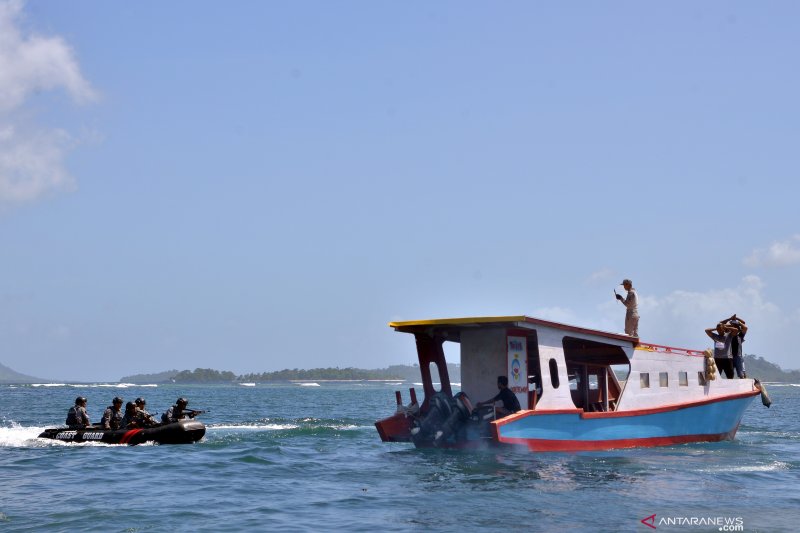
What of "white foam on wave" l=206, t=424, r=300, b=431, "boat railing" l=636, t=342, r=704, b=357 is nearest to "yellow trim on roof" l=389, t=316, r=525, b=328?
"boat railing" l=636, t=342, r=704, b=357

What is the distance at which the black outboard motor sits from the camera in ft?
78.5

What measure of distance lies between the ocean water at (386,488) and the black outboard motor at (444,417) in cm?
52

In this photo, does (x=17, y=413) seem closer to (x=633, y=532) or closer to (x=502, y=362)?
(x=502, y=362)

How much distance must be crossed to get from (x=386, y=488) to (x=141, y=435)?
11.3 metres

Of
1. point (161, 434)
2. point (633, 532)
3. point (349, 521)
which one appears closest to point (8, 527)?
point (349, 521)

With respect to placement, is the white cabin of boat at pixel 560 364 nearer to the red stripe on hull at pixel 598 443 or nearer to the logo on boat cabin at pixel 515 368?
the logo on boat cabin at pixel 515 368

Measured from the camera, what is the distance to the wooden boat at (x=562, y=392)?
2364cm

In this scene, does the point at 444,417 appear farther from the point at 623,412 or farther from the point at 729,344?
the point at 729,344

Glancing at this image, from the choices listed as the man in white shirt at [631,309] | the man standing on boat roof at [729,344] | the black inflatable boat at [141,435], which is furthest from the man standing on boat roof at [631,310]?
the black inflatable boat at [141,435]

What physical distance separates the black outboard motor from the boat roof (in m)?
1.95

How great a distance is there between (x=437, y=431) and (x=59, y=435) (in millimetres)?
12342

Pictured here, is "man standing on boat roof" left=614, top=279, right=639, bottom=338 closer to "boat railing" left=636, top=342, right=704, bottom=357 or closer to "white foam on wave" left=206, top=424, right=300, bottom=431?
"boat railing" left=636, top=342, right=704, bottom=357

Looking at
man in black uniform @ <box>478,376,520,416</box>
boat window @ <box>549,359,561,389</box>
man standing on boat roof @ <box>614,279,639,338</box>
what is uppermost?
man standing on boat roof @ <box>614,279,639,338</box>

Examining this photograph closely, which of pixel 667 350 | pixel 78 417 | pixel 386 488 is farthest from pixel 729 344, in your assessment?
pixel 78 417
